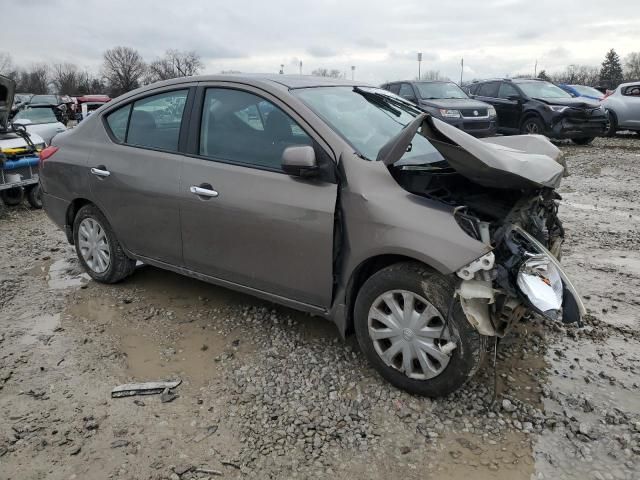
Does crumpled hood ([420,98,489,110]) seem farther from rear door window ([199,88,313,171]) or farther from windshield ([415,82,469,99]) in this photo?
rear door window ([199,88,313,171])

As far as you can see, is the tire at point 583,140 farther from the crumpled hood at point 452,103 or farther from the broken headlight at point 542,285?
the broken headlight at point 542,285

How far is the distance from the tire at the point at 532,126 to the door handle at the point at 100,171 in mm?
12359

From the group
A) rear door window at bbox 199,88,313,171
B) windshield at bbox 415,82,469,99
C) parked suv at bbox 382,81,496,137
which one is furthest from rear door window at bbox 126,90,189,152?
windshield at bbox 415,82,469,99

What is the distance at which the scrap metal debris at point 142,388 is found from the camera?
318 centimetres

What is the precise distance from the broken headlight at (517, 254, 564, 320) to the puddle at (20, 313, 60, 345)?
3.37 m

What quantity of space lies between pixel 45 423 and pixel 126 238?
5.78 feet

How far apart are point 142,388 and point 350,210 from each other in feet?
5.46

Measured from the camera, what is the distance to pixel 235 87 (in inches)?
145

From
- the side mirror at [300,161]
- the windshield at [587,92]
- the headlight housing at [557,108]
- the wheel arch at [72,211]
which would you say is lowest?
the wheel arch at [72,211]

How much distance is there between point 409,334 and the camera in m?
2.99

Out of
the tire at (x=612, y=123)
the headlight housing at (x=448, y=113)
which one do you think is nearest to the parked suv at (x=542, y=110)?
the tire at (x=612, y=123)

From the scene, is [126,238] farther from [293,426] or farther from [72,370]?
[293,426]

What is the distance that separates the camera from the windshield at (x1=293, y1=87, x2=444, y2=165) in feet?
10.9

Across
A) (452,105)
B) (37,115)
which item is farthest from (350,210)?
(37,115)
